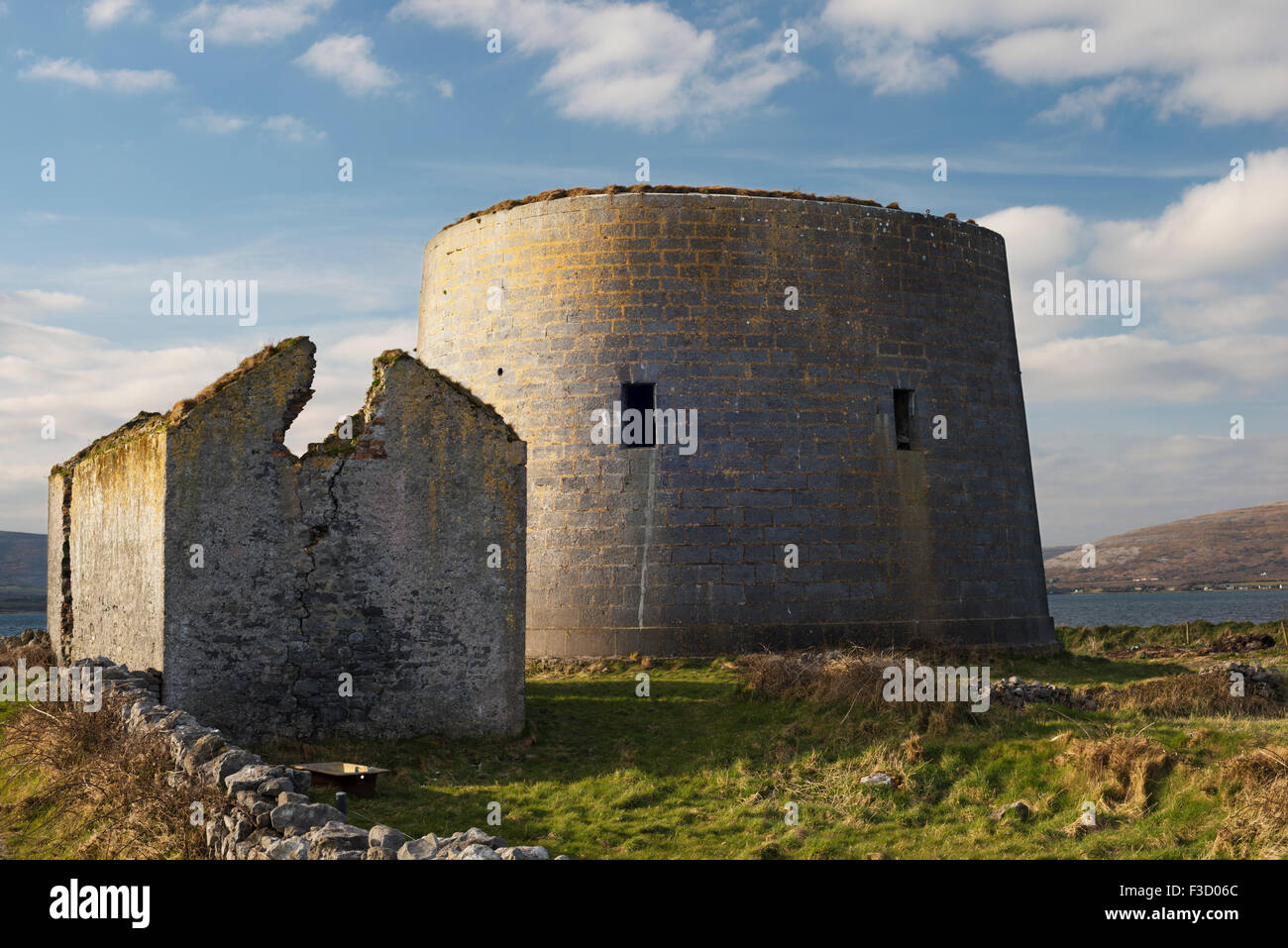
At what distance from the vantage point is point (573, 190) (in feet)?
57.9

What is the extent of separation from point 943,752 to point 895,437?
8.41 meters

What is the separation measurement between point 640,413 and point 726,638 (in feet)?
12.2

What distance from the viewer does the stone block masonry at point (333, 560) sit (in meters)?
10.4

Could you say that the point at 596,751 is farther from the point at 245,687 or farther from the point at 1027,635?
the point at 1027,635

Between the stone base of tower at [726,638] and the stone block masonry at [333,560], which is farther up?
the stone block masonry at [333,560]

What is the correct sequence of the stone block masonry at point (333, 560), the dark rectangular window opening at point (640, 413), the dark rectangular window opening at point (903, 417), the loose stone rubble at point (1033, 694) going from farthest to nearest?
the dark rectangular window opening at point (903, 417) → the dark rectangular window opening at point (640, 413) → the loose stone rubble at point (1033, 694) → the stone block masonry at point (333, 560)

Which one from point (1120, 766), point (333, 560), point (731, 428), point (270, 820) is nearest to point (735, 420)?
point (731, 428)

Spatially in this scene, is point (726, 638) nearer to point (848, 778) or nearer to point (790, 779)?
point (790, 779)

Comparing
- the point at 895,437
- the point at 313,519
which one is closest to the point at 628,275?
the point at 895,437

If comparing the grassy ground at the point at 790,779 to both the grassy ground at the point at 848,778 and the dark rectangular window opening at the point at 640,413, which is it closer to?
the grassy ground at the point at 848,778

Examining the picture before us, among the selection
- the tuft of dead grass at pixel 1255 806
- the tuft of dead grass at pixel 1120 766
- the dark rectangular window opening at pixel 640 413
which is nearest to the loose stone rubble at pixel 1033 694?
the tuft of dead grass at pixel 1120 766

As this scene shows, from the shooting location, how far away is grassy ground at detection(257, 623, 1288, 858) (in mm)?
7762

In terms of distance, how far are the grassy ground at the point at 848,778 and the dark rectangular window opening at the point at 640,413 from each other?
190 inches

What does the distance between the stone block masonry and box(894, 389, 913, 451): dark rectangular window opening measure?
8.46 metres
